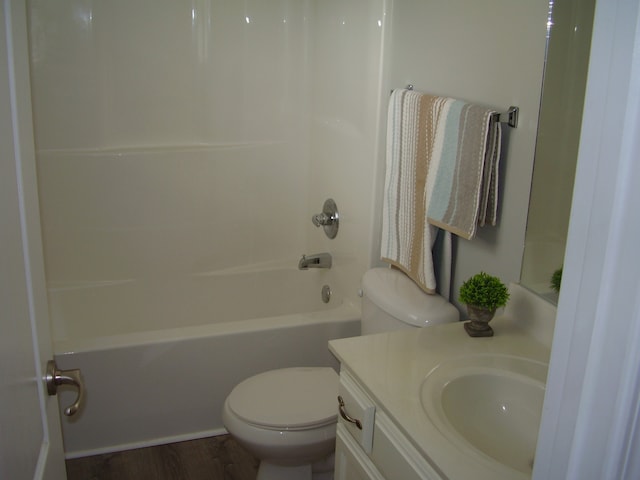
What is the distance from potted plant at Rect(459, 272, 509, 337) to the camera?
1504 millimetres

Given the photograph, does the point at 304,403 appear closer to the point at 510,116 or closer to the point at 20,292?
the point at 510,116

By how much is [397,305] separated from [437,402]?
554mm

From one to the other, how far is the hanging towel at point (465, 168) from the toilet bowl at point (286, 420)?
667mm

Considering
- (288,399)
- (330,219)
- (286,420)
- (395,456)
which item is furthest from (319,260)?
(395,456)

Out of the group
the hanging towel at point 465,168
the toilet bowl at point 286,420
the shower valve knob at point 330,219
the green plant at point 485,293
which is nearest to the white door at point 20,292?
the toilet bowl at point 286,420

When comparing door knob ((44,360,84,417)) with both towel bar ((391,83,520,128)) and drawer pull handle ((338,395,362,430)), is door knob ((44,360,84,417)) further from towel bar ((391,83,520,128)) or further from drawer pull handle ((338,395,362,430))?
towel bar ((391,83,520,128))

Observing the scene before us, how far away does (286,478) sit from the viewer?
1965 millimetres

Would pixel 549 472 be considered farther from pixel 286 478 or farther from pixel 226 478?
pixel 226 478

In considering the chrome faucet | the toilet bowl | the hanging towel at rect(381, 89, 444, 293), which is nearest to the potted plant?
the hanging towel at rect(381, 89, 444, 293)

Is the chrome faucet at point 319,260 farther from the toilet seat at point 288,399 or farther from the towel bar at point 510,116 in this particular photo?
the towel bar at point 510,116

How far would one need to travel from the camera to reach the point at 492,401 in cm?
138

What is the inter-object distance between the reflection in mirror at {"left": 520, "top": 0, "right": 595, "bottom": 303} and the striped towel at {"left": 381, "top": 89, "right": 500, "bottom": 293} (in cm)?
13

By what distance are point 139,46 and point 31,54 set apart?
0.44m

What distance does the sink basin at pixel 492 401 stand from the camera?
1.27 m
